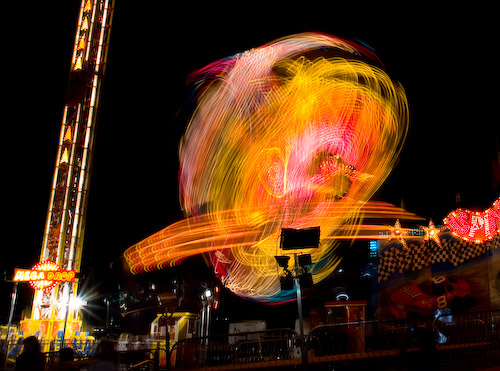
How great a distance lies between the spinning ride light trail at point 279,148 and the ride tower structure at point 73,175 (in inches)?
352

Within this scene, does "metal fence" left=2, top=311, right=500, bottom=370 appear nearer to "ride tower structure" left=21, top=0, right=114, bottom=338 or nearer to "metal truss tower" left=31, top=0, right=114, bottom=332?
"ride tower structure" left=21, top=0, right=114, bottom=338

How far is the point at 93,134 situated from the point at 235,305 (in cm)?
1445

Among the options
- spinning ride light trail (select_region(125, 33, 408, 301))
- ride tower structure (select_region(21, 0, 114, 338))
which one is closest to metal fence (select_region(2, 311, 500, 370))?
spinning ride light trail (select_region(125, 33, 408, 301))

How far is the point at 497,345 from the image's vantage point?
11539mm

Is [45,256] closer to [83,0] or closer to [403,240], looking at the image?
[83,0]

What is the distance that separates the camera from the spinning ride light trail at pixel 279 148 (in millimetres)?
20781

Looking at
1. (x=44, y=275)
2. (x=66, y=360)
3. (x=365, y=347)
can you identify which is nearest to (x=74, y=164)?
(x=44, y=275)

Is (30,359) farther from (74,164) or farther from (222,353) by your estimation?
(74,164)

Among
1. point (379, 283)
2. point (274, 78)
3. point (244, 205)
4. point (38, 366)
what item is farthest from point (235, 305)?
point (38, 366)

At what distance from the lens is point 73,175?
2936cm

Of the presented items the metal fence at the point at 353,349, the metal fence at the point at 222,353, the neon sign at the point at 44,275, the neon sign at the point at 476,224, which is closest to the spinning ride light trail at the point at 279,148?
the neon sign at the point at 476,224

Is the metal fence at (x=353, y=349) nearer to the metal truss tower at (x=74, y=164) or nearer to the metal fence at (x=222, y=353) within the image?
the metal fence at (x=222, y=353)

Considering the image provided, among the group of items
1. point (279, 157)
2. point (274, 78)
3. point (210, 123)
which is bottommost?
point (279, 157)

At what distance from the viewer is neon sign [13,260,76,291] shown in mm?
25756
